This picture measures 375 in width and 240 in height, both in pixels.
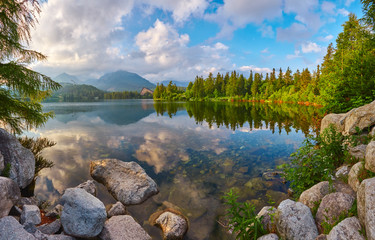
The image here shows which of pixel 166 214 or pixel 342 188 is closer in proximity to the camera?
pixel 342 188

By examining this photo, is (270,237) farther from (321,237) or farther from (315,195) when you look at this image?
(315,195)

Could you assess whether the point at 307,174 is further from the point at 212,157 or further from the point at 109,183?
the point at 109,183

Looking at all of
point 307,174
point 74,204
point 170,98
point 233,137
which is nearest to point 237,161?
point 307,174

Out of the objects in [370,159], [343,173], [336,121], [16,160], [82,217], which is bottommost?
[82,217]

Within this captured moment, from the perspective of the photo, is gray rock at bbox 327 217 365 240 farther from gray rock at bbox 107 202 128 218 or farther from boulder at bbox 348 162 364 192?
gray rock at bbox 107 202 128 218

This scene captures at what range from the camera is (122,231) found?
5.97 meters

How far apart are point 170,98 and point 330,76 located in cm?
14410

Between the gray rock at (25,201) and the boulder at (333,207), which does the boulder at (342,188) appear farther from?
the gray rock at (25,201)

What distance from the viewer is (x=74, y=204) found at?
5.77 meters

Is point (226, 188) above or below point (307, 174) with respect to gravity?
below

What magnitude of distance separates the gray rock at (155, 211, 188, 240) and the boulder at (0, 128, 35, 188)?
25.1 feet

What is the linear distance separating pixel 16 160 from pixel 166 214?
8.34 metres

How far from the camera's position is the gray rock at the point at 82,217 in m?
5.45

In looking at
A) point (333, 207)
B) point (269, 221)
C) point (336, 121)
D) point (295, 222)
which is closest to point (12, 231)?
point (269, 221)
